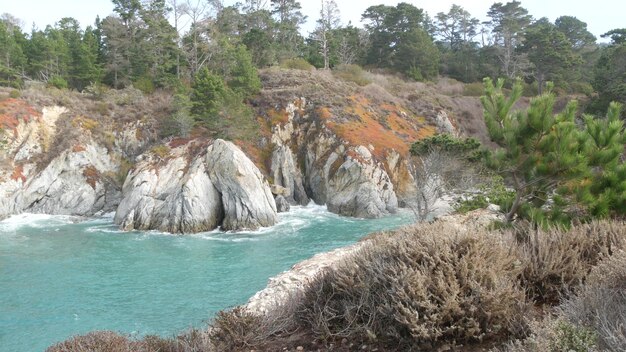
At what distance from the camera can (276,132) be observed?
123ft

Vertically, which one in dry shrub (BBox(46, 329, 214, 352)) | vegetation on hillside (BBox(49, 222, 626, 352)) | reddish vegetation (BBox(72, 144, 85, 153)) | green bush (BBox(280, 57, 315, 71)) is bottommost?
dry shrub (BBox(46, 329, 214, 352))

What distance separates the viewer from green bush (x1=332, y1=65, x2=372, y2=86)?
161ft

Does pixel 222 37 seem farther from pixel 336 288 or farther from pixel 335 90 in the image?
pixel 336 288

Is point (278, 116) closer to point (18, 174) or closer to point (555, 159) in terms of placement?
point (18, 174)

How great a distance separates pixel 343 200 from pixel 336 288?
25.3 meters

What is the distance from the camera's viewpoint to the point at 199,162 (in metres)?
29.0

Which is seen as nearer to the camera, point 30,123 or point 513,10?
point 30,123

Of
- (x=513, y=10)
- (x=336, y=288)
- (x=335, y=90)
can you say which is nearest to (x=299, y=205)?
(x=335, y=90)

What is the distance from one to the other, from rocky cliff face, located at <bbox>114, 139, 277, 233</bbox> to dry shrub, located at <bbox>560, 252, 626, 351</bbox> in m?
22.9

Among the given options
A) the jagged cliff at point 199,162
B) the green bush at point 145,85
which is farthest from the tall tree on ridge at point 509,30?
the green bush at point 145,85

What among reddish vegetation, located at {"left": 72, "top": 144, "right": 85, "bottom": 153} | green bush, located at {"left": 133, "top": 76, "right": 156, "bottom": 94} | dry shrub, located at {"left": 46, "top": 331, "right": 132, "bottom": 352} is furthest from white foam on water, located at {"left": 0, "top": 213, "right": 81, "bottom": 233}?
dry shrub, located at {"left": 46, "top": 331, "right": 132, "bottom": 352}

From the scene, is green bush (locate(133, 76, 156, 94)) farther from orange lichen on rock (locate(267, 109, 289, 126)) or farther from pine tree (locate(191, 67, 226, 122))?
orange lichen on rock (locate(267, 109, 289, 126))

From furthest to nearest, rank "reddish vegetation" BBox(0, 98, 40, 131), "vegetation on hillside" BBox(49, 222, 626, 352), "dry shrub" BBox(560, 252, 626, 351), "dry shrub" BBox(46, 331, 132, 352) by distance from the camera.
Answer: "reddish vegetation" BBox(0, 98, 40, 131), "dry shrub" BBox(46, 331, 132, 352), "vegetation on hillside" BBox(49, 222, 626, 352), "dry shrub" BBox(560, 252, 626, 351)

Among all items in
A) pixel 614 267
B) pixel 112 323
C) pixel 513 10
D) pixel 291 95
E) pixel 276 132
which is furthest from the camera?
pixel 513 10
